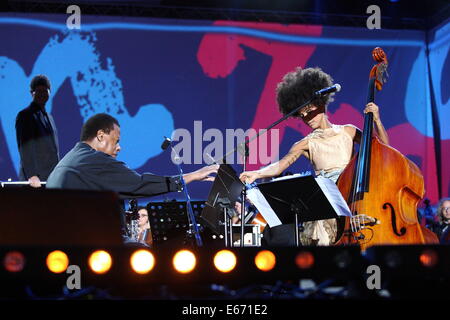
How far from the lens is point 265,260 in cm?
134

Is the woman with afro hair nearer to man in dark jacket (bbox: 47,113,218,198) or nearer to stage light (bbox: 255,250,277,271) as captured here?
man in dark jacket (bbox: 47,113,218,198)

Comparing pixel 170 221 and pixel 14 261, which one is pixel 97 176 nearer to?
pixel 170 221

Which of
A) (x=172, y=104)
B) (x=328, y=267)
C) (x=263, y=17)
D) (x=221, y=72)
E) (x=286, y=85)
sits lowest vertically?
(x=328, y=267)

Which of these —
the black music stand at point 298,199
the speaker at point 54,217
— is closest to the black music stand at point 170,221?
the black music stand at point 298,199

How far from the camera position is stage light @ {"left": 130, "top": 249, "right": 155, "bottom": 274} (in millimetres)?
1305

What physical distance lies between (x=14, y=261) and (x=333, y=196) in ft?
6.77

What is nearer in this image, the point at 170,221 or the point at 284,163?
the point at 284,163

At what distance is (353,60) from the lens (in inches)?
310

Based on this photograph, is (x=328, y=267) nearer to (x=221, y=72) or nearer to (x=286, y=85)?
(x=286, y=85)
